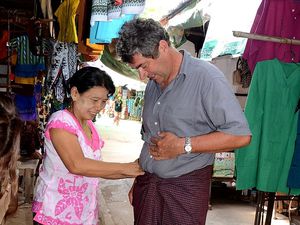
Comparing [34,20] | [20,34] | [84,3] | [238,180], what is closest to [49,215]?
[238,180]

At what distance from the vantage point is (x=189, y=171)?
1.96 metres

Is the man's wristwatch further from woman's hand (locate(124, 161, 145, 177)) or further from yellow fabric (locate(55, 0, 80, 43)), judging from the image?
yellow fabric (locate(55, 0, 80, 43))

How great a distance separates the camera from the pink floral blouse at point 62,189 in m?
2.05

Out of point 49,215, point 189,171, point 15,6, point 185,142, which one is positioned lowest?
point 49,215

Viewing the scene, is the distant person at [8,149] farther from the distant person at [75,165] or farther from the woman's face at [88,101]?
the woman's face at [88,101]

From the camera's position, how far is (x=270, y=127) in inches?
116

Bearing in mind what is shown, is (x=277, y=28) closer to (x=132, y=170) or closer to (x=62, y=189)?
(x=132, y=170)

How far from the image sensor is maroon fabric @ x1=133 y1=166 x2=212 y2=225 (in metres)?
1.97

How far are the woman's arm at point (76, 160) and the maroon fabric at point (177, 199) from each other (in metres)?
0.22

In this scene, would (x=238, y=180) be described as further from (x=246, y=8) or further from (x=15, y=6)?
(x=15, y=6)

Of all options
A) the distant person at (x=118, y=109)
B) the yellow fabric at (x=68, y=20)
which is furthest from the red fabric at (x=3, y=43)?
the distant person at (x=118, y=109)

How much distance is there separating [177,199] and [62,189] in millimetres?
640

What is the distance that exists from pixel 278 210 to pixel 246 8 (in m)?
4.63

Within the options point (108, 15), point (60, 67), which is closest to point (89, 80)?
point (108, 15)
